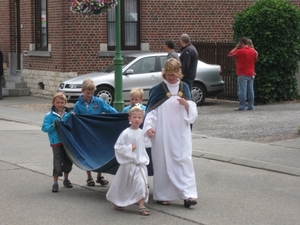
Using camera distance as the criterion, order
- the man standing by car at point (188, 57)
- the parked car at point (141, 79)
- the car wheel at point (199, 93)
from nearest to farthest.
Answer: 1. the man standing by car at point (188, 57)
2. the parked car at point (141, 79)
3. the car wheel at point (199, 93)

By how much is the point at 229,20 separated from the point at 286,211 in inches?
680

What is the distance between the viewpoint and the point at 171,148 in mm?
8117

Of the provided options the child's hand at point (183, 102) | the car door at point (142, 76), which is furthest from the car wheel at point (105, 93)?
the child's hand at point (183, 102)

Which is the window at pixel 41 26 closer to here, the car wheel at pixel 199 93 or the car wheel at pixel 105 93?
the car wheel at pixel 105 93

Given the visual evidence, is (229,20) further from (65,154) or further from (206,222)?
(206,222)

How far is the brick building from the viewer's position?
73.7 feet

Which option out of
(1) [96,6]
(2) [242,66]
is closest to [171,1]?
(2) [242,66]

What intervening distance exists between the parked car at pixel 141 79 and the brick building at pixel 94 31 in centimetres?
275

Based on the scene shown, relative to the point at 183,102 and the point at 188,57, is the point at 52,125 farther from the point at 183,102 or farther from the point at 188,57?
the point at 188,57

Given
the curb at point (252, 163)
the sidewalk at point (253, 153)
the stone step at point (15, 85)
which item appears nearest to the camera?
the curb at point (252, 163)

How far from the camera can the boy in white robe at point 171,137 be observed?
808 cm

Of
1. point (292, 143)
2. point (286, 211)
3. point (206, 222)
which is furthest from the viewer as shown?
point (292, 143)

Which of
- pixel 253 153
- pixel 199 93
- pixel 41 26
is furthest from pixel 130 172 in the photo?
pixel 41 26

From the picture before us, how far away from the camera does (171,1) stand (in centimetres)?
2369
